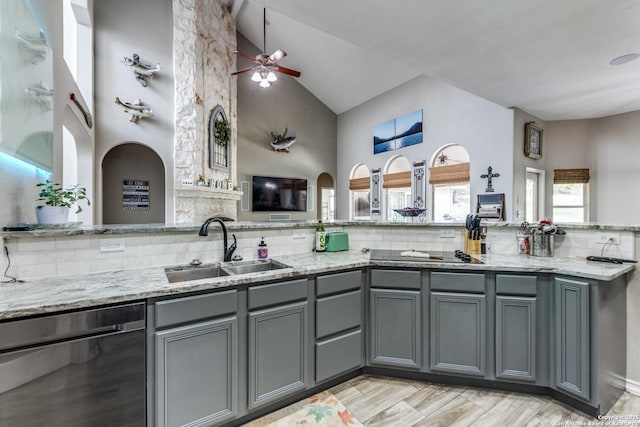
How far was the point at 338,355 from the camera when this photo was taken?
6.93 feet

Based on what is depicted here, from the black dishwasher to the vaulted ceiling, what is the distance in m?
2.29

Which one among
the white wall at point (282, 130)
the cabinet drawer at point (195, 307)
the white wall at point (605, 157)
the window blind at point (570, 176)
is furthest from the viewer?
the white wall at point (282, 130)

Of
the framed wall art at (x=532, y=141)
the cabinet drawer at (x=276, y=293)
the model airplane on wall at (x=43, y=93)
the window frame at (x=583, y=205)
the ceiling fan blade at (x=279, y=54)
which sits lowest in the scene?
the cabinet drawer at (x=276, y=293)

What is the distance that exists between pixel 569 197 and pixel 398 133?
11.7 ft

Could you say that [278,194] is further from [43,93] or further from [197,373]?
[197,373]

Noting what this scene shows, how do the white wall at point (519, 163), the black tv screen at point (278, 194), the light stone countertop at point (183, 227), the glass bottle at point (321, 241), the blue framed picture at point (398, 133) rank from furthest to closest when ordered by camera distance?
1. the black tv screen at point (278, 194)
2. the blue framed picture at point (398, 133)
3. the white wall at point (519, 163)
4. the glass bottle at point (321, 241)
5. the light stone countertop at point (183, 227)

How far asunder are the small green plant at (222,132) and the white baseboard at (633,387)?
614cm

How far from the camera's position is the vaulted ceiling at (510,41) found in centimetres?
211

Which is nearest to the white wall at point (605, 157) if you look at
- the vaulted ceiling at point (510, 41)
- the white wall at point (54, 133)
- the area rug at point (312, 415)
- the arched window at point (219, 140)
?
the vaulted ceiling at point (510, 41)

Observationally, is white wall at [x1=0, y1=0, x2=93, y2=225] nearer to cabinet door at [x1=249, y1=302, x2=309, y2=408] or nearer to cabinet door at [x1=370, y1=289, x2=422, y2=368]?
cabinet door at [x1=249, y1=302, x2=309, y2=408]

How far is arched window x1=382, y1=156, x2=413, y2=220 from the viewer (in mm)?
6363

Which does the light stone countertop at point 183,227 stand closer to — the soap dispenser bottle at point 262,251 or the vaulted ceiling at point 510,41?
the soap dispenser bottle at point 262,251

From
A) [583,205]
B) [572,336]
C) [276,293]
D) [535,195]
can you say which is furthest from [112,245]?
[583,205]

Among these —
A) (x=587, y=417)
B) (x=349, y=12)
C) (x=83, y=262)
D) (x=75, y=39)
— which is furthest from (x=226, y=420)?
→ (x=75, y=39)
